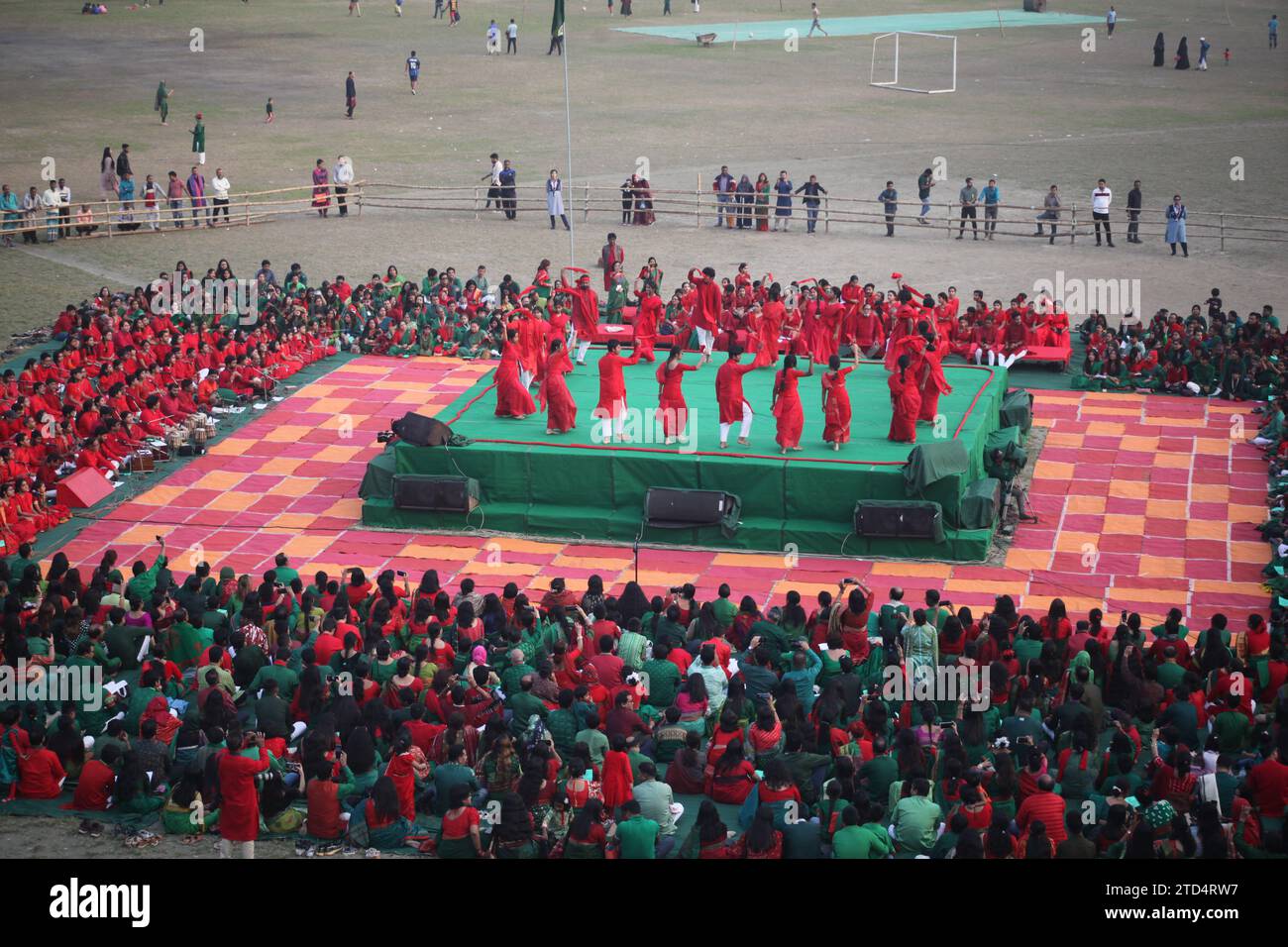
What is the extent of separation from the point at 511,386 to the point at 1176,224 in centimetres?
1507

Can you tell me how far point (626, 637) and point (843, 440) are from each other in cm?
589

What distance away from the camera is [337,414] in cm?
2295

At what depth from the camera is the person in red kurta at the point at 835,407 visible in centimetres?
→ 1842

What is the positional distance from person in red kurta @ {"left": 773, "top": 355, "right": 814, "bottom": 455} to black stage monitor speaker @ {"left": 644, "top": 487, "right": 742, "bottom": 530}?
896mm

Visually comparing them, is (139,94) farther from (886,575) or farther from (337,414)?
(886,575)

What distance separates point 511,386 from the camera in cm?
2005

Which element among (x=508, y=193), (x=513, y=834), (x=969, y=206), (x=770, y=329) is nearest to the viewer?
(x=513, y=834)

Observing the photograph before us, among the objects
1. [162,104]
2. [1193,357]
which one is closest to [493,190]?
[162,104]

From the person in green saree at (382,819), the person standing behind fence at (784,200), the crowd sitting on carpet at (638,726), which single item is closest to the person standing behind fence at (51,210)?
the person standing behind fence at (784,200)

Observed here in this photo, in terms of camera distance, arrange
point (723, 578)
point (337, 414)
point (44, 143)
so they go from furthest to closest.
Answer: point (44, 143), point (337, 414), point (723, 578)

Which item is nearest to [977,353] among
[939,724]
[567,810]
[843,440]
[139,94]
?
[843,440]

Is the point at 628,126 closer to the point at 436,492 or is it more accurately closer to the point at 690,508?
the point at 436,492

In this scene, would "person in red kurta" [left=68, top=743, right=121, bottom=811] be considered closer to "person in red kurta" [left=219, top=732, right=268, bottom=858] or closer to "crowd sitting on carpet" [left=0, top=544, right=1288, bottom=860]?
"crowd sitting on carpet" [left=0, top=544, right=1288, bottom=860]

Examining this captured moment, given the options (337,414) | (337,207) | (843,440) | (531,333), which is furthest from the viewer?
(337,207)
